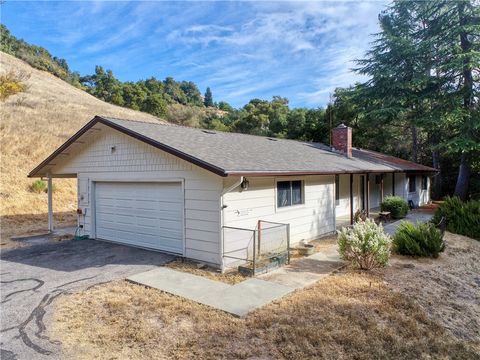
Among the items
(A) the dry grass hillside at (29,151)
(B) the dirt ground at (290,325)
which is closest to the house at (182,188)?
(B) the dirt ground at (290,325)

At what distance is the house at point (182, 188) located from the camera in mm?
7793

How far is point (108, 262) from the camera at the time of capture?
829cm

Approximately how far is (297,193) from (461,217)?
22.5 feet

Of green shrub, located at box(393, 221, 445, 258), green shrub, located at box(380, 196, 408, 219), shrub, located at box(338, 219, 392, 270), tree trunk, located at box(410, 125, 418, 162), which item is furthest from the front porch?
tree trunk, located at box(410, 125, 418, 162)

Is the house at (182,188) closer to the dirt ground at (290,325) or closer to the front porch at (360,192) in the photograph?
the front porch at (360,192)

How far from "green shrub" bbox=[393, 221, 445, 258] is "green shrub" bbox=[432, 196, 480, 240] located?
4058 millimetres

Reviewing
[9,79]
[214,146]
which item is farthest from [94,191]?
[9,79]

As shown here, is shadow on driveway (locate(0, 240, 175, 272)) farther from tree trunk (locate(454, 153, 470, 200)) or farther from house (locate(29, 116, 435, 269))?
tree trunk (locate(454, 153, 470, 200))

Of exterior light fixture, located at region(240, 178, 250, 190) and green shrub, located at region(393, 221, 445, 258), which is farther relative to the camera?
green shrub, located at region(393, 221, 445, 258)

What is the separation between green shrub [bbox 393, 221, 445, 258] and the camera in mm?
8828

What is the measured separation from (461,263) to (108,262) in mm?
9160

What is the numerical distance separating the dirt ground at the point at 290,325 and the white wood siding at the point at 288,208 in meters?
2.56

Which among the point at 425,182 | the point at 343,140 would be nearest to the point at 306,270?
the point at 343,140

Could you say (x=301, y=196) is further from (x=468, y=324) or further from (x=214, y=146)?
(x=468, y=324)
